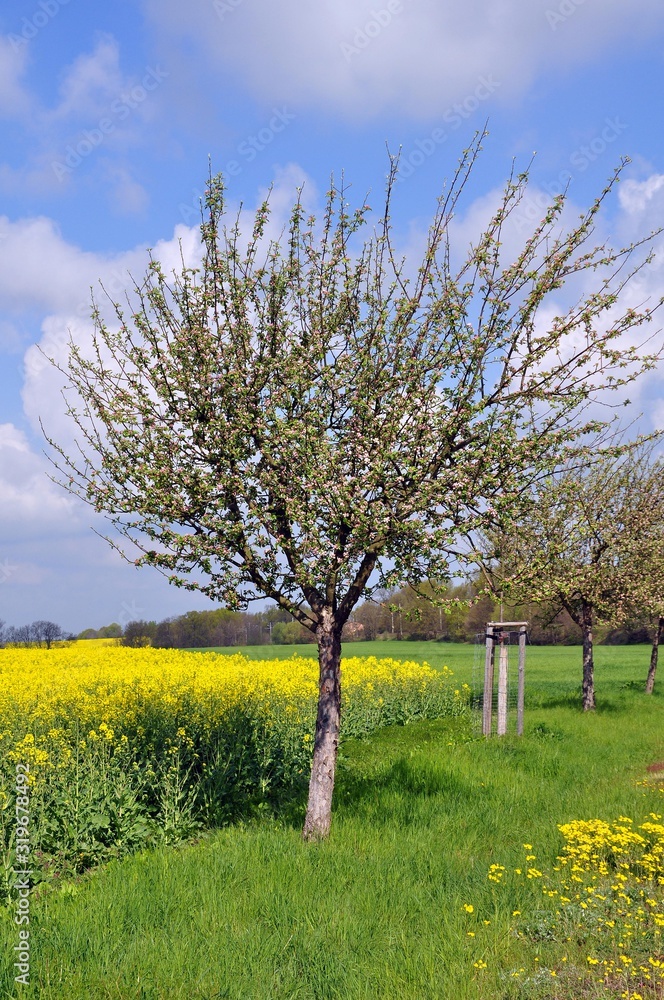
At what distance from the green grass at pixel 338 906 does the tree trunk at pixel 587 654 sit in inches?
468

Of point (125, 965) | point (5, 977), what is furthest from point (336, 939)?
point (5, 977)

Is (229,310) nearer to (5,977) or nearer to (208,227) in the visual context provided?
(208,227)

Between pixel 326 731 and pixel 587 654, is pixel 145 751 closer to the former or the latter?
pixel 326 731

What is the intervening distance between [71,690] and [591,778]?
A: 11.3 m

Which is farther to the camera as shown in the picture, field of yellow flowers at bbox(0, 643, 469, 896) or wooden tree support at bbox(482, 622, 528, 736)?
wooden tree support at bbox(482, 622, 528, 736)

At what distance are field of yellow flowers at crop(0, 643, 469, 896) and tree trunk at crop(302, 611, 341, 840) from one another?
1.79 meters

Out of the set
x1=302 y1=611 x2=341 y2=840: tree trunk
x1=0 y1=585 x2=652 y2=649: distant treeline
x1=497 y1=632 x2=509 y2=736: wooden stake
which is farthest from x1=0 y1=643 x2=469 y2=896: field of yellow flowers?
x1=0 y1=585 x2=652 y2=649: distant treeline

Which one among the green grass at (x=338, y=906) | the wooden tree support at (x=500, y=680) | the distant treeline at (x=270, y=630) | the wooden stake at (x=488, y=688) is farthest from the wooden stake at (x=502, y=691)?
the distant treeline at (x=270, y=630)

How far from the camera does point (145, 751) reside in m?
11.8

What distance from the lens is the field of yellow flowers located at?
31.4ft

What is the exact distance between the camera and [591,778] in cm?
1435

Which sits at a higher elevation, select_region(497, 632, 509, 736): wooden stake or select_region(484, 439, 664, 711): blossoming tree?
select_region(484, 439, 664, 711): blossoming tree

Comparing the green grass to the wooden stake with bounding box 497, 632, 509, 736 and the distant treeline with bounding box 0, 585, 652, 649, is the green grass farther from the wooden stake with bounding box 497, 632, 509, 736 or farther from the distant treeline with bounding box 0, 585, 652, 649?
the distant treeline with bounding box 0, 585, 652, 649

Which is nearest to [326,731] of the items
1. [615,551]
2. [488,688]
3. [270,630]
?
[488,688]
